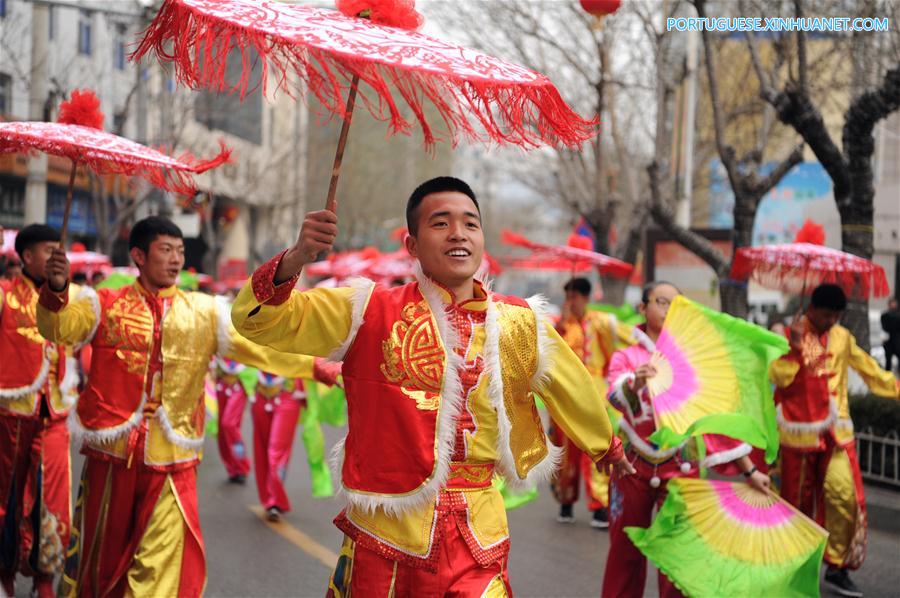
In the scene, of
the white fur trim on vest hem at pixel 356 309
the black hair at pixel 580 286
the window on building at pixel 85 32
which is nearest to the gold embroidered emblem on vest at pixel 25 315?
the white fur trim on vest hem at pixel 356 309

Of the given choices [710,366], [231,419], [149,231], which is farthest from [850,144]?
[149,231]

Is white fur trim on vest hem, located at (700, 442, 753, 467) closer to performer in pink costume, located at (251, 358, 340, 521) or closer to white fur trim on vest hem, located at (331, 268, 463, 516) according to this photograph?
white fur trim on vest hem, located at (331, 268, 463, 516)

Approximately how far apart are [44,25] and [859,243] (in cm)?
1195

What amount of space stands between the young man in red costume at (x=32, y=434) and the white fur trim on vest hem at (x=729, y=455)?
3.46m

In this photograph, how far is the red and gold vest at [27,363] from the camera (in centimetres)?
583

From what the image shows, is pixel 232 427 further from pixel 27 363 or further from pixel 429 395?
pixel 429 395

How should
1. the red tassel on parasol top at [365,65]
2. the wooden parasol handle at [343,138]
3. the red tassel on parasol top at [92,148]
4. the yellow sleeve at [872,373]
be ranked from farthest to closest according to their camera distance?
the yellow sleeve at [872,373] < the red tassel on parasol top at [92,148] < the wooden parasol handle at [343,138] < the red tassel on parasol top at [365,65]

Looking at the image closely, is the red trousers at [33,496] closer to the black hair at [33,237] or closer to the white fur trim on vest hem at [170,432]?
the black hair at [33,237]

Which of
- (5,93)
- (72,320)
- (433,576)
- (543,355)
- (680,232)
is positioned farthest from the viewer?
(5,93)

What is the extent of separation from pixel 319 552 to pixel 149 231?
296cm

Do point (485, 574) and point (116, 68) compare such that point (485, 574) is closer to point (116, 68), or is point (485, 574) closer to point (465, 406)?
point (465, 406)

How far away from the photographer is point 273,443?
845 cm

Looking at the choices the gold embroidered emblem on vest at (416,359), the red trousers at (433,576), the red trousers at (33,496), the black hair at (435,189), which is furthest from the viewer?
the red trousers at (33,496)

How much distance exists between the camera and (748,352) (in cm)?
543
